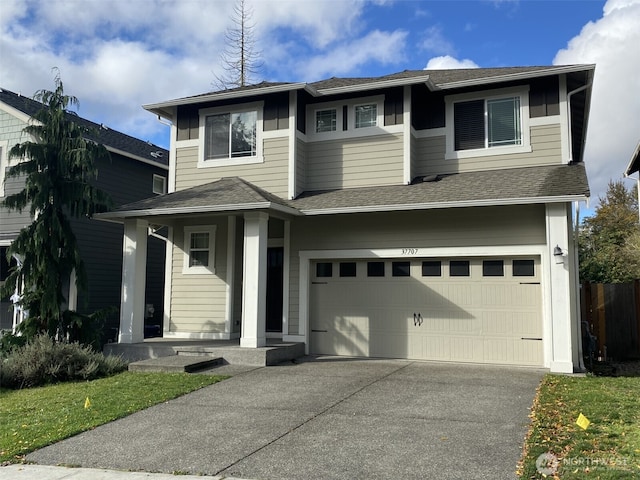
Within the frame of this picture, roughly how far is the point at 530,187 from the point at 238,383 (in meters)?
6.28

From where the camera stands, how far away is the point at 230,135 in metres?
13.5

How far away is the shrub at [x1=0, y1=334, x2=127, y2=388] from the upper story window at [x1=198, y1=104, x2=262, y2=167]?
5.44 meters

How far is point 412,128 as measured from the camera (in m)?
12.4

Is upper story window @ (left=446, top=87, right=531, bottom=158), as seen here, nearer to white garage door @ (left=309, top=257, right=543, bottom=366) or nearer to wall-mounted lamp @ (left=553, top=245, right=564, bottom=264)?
white garage door @ (left=309, top=257, right=543, bottom=366)

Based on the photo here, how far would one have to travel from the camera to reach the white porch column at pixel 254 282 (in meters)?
10.8

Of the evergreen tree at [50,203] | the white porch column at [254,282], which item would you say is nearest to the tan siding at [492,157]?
the white porch column at [254,282]

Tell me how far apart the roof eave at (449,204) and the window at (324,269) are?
1356 mm

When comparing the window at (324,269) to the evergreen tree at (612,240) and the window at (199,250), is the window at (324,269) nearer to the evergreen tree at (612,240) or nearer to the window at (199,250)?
the window at (199,250)

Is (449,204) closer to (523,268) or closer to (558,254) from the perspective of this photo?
(523,268)

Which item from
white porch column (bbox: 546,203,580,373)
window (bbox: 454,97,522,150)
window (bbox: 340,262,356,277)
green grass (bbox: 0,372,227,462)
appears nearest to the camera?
green grass (bbox: 0,372,227,462)

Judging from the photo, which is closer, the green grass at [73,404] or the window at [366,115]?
the green grass at [73,404]

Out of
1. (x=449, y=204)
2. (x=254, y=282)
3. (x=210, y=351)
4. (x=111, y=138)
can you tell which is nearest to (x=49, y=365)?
(x=210, y=351)

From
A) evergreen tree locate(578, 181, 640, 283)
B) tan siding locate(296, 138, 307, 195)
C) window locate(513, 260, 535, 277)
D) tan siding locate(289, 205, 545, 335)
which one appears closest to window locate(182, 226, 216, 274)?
tan siding locate(289, 205, 545, 335)

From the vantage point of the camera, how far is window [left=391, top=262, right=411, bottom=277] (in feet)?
38.2
